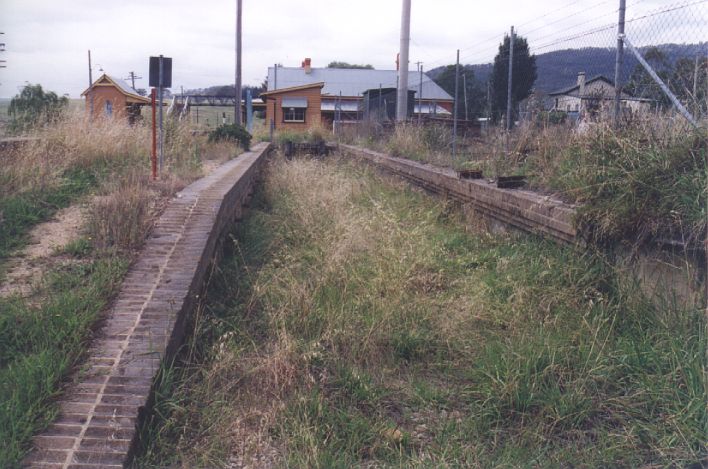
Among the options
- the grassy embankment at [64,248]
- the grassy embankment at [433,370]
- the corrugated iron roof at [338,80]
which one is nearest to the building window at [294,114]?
the corrugated iron roof at [338,80]

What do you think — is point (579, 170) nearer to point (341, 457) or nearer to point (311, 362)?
point (311, 362)

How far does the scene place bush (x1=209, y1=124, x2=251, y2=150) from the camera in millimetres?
16844

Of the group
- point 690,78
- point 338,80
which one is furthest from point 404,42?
point 338,80

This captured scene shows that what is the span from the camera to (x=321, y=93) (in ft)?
138

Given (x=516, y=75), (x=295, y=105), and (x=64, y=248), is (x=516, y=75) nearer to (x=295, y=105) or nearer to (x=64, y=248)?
(x=295, y=105)

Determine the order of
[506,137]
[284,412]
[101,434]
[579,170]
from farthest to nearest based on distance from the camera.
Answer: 1. [506,137]
2. [579,170]
3. [284,412]
4. [101,434]

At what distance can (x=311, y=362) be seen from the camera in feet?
13.9

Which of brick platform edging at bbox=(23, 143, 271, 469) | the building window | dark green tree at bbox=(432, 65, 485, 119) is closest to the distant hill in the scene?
brick platform edging at bbox=(23, 143, 271, 469)

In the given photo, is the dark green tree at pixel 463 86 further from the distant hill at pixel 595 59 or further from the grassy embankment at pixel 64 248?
the grassy embankment at pixel 64 248

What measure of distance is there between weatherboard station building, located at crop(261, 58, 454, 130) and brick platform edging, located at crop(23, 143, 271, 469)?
31.9 metres

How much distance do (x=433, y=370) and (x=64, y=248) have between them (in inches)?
114

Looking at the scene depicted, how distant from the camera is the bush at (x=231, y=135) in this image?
16844 mm

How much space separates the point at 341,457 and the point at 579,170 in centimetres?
366

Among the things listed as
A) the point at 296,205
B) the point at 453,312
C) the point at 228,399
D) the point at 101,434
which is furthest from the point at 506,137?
the point at 101,434
